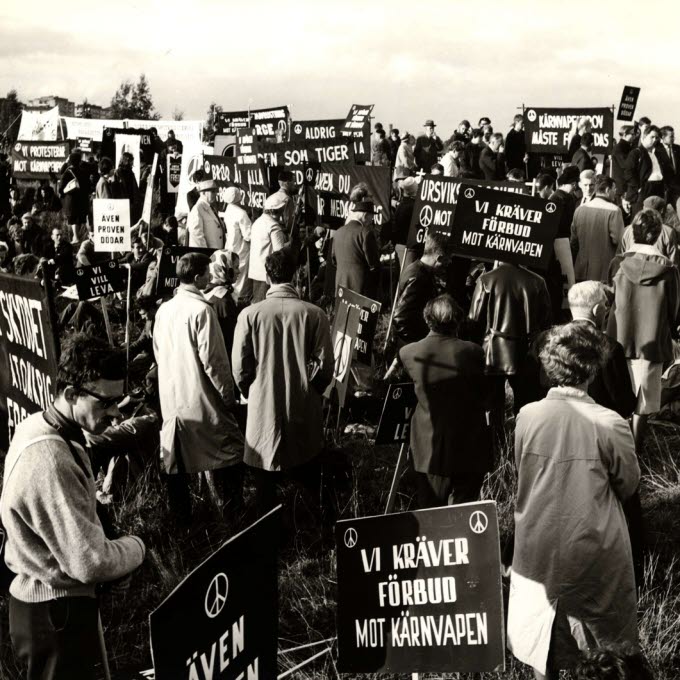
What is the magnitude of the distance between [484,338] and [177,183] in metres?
13.5

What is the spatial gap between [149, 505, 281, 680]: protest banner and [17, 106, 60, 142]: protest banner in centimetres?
2675

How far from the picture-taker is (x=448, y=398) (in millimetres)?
5371

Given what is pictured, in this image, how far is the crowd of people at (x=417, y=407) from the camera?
11.5 feet

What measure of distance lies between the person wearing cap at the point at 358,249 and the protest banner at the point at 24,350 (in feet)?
16.6

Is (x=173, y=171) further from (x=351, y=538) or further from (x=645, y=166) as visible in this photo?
(x=351, y=538)

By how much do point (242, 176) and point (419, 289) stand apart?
22.7ft

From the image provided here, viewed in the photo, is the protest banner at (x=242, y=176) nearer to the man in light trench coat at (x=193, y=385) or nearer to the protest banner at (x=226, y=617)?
the man in light trench coat at (x=193, y=385)

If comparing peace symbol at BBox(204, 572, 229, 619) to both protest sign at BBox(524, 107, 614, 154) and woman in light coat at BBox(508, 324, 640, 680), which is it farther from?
protest sign at BBox(524, 107, 614, 154)

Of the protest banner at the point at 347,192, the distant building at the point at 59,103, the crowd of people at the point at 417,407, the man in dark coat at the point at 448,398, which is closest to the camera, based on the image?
the crowd of people at the point at 417,407

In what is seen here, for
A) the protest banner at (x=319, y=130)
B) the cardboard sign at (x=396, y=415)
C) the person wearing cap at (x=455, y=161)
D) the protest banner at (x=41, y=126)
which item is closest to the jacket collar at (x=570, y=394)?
the cardboard sign at (x=396, y=415)

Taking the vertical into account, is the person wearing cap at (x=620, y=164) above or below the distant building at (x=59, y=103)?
below

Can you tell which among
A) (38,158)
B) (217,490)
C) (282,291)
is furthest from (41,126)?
(282,291)

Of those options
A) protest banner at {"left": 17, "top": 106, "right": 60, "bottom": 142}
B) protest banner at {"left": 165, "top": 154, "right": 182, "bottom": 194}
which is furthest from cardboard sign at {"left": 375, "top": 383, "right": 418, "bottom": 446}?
protest banner at {"left": 17, "top": 106, "right": 60, "bottom": 142}

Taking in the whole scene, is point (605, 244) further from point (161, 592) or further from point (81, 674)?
point (81, 674)
